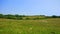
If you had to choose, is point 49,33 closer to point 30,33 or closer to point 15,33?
point 30,33

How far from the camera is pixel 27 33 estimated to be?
19656 millimetres

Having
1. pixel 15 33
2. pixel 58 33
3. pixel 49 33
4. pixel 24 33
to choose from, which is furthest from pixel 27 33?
pixel 58 33

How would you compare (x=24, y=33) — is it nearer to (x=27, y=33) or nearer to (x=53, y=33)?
(x=27, y=33)

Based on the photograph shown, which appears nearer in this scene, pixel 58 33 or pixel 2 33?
pixel 2 33

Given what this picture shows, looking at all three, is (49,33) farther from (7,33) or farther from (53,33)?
(7,33)

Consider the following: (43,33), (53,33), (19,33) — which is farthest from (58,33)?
(19,33)

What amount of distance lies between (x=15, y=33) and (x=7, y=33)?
3.97ft

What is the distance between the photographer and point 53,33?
20.4m

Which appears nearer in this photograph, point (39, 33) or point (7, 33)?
point (7, 33)

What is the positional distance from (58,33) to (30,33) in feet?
14.3

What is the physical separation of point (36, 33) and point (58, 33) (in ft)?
11.2

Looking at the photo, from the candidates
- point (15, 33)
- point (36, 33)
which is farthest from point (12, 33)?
point (36, 33)

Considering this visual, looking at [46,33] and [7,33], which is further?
[46,33]

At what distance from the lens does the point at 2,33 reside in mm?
19016
